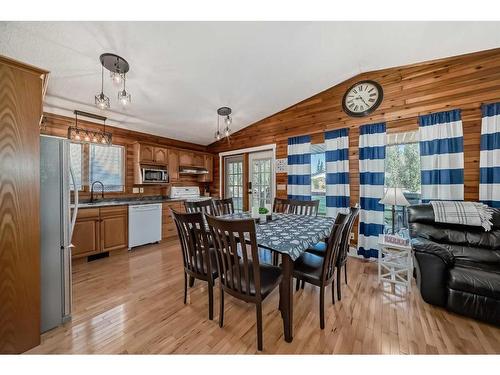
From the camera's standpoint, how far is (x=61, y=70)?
2293 mm

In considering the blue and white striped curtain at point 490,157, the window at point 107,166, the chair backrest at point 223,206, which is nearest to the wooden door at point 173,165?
the window at point 107,166

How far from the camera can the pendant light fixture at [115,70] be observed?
1.99 meters

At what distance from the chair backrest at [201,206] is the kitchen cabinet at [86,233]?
1637 mm

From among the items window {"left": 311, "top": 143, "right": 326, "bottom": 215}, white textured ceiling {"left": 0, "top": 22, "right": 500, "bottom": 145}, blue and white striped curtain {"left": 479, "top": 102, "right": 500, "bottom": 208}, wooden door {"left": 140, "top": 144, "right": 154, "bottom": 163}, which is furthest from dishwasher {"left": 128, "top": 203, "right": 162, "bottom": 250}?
blue and white striped curtain {"left": 479, "top": 102, "right": 500, "bottom": 208}

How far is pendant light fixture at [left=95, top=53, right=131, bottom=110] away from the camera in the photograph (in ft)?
6.53

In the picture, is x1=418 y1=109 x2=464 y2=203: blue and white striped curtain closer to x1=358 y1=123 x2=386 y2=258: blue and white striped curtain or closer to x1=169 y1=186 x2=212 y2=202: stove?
x1=358 y1=123 x2=386 y2=258: blue and white striped curtain

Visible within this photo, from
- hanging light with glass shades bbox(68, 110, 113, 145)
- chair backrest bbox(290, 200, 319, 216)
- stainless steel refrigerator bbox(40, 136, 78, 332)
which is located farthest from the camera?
hanging light with glass shades bbox(68, 110, 113, 145)

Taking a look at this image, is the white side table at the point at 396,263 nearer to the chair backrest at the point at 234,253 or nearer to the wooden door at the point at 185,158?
the chair backrest at the point at 234,253

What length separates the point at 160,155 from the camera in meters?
4.32

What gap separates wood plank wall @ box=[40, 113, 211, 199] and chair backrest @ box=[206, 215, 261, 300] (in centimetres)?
329

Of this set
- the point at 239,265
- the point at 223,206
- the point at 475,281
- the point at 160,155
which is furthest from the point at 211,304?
the point at 160,155

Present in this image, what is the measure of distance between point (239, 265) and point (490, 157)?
332 cm

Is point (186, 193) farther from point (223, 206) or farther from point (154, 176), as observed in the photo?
point (223, 206)

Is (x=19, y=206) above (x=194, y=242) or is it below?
above
